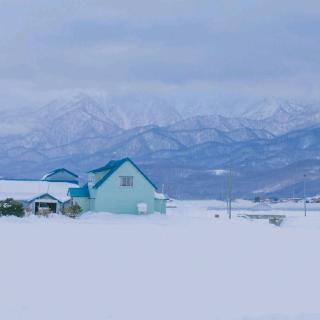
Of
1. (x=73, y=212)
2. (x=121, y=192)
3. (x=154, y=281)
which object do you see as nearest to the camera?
(x=154, y=281)

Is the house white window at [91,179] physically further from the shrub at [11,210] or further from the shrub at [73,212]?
the shrub at [11,210]

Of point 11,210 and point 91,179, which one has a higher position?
point 91,179

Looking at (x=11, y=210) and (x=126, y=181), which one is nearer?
(x=11, y=210)

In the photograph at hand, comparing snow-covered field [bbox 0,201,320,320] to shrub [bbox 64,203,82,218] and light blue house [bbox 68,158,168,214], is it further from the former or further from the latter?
light blue house [bbox 68,158,168,214]

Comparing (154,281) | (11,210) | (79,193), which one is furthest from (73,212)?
(154,281)

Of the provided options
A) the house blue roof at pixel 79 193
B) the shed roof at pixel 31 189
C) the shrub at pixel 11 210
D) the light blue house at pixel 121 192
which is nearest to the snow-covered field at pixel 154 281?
the shrub at pixel 11 210

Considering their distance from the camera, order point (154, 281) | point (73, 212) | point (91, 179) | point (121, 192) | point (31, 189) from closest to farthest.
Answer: point (154, 281) < point (73, 212) < point (121, 192) < point (91, 179) < point (31, 189)

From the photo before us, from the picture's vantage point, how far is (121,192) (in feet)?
185

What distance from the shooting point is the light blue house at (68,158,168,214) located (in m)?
56.1

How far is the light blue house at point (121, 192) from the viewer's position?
56.1 meters

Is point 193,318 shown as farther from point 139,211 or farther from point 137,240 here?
point 139,211

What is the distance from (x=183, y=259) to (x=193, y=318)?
7368 mm

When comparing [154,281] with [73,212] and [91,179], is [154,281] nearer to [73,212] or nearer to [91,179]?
[73,212]

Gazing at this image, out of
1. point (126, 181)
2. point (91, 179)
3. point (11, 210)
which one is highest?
point (91, 179)
